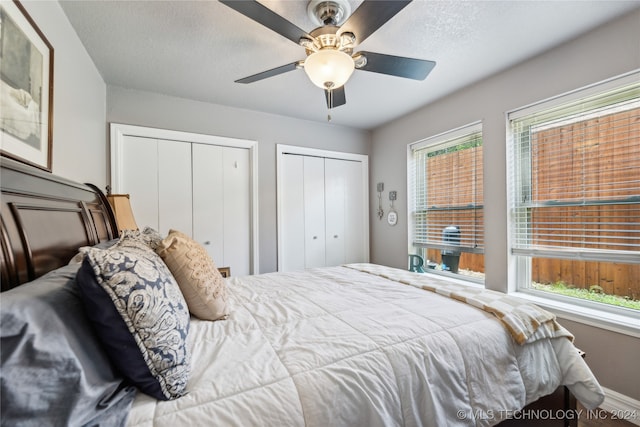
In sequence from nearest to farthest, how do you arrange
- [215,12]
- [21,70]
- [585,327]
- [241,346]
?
[241,346] < [21,70] < [215,12] < [585,327]

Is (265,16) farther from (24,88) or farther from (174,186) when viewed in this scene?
(174,186)

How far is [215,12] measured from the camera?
64.7 inches

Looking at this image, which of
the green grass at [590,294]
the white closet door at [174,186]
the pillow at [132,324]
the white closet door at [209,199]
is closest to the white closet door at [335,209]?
the white closet door at [209,199]

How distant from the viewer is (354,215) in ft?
12.8

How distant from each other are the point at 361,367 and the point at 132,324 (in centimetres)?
70

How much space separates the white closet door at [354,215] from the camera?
382 cm

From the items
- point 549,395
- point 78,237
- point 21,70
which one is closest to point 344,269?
point 549,395

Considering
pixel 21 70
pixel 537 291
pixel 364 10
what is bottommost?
pixel 537 291

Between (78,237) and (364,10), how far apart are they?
1791 mm

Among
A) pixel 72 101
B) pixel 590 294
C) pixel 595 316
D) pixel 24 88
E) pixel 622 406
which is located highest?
pixel 72 101

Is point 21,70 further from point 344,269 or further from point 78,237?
point 344,269

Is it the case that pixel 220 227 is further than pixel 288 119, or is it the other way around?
pixel 288 119

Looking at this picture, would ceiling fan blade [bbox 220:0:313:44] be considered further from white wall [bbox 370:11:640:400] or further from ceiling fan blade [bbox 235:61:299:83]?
white wall [bbox 370:11:640:400]

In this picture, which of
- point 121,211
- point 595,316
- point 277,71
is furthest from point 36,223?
point 595,316
